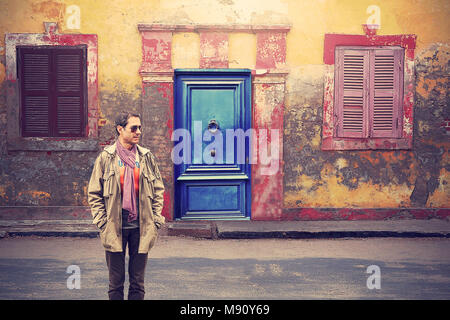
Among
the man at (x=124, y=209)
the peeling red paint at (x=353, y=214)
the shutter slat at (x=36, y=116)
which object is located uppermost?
the shutter slat at (x=36, y=116)

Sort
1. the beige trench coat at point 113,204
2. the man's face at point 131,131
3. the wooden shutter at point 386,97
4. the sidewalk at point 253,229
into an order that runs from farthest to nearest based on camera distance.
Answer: the wooden shutter at point 386,97 → the sidewalk at point 253,229 → the man's face at point 131,131 → the beige trench coat at point 113,204

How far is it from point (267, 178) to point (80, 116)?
3.34 metres

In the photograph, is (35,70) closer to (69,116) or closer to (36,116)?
(36,116)

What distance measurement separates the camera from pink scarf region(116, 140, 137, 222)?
398 centimetres

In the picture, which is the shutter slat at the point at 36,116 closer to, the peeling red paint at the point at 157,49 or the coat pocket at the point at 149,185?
the peeling red paint at the point at 157,49

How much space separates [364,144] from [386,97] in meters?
0.91

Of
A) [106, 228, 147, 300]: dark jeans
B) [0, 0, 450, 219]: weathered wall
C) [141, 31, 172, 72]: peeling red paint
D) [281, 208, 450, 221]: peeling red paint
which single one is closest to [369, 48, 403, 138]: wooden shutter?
[0, 0, 450, 219]: weathered wall

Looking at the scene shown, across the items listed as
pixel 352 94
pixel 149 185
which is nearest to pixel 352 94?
pixel 352 94

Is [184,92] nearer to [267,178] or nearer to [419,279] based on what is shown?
[267,178]

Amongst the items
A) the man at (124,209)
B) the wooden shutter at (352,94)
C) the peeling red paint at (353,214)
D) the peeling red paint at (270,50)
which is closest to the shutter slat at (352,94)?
the wooden shutter at (352,94)

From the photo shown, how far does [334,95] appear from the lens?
9.06 m

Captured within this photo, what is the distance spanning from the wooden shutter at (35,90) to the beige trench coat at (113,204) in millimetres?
5217

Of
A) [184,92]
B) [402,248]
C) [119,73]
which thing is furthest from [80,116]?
[402,248]

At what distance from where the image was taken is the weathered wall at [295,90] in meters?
8.74
